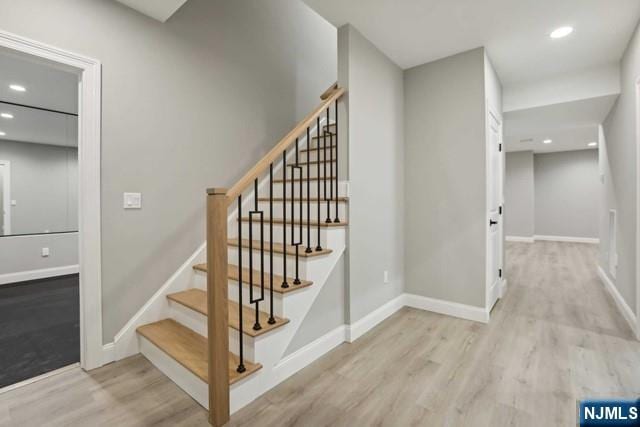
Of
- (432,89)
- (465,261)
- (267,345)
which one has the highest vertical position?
(432,89)

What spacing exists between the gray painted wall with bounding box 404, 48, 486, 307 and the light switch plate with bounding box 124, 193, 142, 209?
253 centimetres

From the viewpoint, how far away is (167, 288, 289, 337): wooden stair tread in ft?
5.70

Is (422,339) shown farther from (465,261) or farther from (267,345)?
(267,345)

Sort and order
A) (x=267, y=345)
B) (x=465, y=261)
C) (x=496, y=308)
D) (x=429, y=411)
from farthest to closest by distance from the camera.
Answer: (x=496, y=308) → (x=465, y=261) → (x=267, y=345) → (x=429, y=411)

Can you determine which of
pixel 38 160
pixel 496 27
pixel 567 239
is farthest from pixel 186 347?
pixel 567 239

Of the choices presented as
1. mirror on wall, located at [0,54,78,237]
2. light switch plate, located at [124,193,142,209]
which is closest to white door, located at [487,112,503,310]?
light switch plate, located at [124,193,142,209]

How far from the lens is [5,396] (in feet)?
5.59

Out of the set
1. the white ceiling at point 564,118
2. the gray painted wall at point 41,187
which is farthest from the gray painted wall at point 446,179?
Answer: the gray painted wall at point 41,187

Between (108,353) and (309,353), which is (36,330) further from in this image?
(309,353)

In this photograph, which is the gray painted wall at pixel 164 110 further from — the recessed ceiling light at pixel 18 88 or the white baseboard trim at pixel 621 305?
the white baseboard trim at pixel 621 305

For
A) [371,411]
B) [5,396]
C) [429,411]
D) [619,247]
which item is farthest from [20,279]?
[619,247]

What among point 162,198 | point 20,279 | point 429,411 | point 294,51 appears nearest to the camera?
point 429,411

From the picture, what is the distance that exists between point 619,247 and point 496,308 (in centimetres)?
149

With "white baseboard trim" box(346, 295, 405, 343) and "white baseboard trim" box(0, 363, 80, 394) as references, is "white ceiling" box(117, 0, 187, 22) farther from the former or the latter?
"white baseboard trim" box(346, 295, 405, 343)
